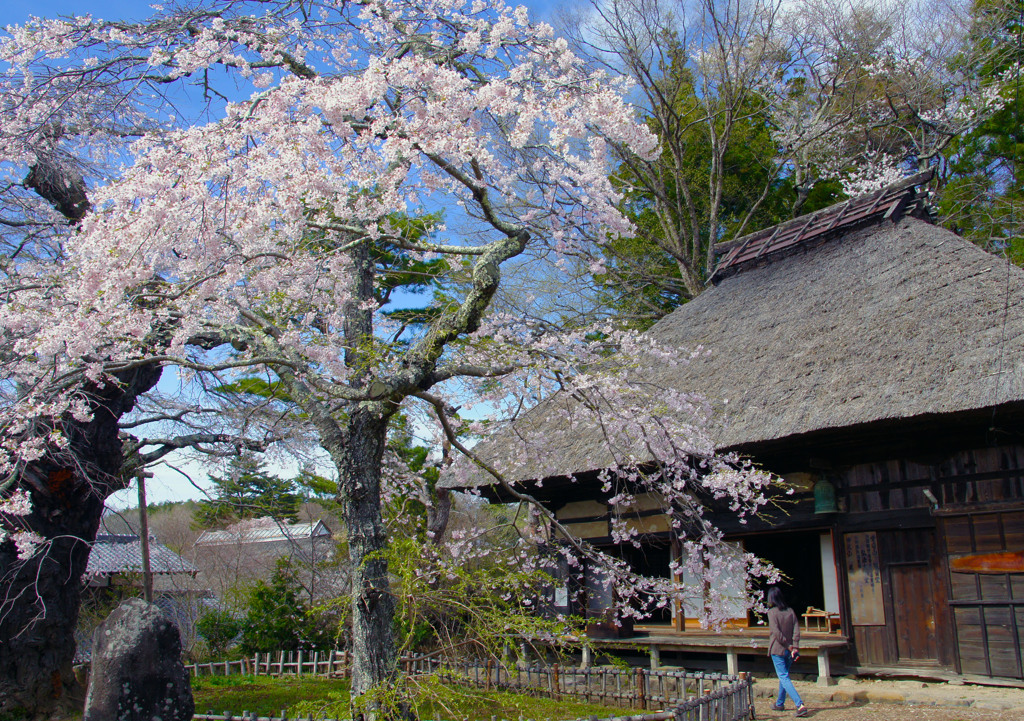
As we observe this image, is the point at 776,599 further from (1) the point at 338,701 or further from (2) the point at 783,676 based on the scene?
(1) the point at 338,701

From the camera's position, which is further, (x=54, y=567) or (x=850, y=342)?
(x=850, y=342)

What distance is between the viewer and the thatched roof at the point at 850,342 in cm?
635

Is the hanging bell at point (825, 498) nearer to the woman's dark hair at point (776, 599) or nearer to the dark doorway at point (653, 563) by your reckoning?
the woman's dark hair at point (776, 599)

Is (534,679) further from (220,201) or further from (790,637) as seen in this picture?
(220,201)

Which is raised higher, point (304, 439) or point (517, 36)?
point (517, 36)

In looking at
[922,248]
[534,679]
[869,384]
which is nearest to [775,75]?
[922,248]

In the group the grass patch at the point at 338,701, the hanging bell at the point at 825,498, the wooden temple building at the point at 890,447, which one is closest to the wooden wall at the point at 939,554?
the wooden temple building at the point at 890,447

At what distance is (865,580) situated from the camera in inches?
288

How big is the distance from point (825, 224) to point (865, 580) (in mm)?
6054

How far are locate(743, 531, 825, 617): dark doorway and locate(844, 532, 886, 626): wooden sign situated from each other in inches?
159

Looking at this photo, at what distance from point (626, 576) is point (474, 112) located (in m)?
4.15

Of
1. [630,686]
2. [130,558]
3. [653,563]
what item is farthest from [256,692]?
[130,558]

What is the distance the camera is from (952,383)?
619cm

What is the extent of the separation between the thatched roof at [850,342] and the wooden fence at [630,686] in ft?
7.53
